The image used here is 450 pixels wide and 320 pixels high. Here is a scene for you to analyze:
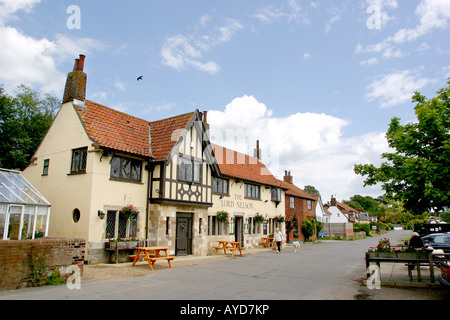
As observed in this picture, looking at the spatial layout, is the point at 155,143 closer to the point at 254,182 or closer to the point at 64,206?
the point at 64,206

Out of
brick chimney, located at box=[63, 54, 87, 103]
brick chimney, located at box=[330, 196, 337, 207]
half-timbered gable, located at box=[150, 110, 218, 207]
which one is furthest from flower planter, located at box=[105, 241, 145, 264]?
brick chimney, located at box=[330, 196, 337, 207]

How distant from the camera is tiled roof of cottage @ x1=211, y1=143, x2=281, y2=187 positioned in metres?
25.0

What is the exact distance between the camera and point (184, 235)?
19516 millimetres

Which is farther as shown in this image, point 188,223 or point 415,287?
point 188,223

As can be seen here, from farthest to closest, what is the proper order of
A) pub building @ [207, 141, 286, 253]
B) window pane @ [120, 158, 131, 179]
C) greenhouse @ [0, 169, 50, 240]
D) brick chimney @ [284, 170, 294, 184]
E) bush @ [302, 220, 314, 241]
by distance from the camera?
brick chimney @ [284, 170, 294, 184] → bush @ [302, 220, 314, 241] → pub building @ [207, 141, 286, 253] → window pane @ [120, 158, 131, 179] → greenhouse @ [0, 169, 50, 240]

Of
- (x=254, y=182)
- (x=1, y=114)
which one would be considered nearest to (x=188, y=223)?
(x=254, y=182)

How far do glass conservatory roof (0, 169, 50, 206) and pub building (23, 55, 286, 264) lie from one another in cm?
218

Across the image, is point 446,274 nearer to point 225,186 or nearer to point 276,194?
point 225,186

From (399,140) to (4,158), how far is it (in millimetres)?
25442

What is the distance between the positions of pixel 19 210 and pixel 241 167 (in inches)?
698

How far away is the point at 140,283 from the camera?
1052 cm

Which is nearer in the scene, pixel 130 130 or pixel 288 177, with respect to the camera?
pixel 130 130

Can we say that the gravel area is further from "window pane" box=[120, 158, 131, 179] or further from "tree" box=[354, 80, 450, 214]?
"tree" box=[354, 80, 450, 214]

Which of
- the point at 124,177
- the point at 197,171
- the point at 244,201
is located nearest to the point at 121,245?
the point at 124,177
